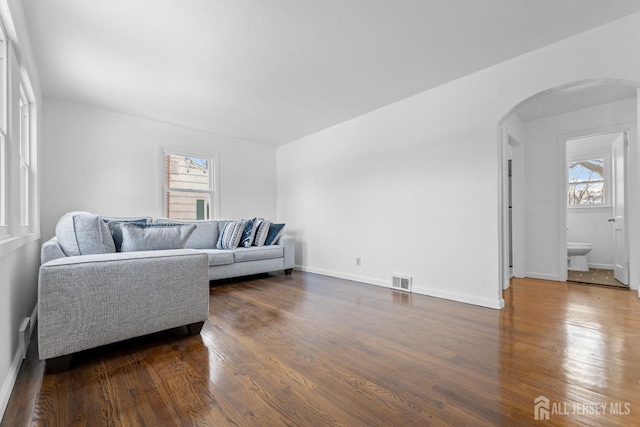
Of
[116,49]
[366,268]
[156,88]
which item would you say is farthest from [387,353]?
A: [156,88]

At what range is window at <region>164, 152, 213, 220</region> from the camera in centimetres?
441

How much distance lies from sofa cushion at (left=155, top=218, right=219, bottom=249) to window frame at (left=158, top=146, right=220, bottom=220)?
0.33 m

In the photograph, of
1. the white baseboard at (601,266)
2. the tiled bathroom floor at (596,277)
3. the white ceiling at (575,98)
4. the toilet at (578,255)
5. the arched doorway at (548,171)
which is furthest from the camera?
the white baseboard at (601,266)

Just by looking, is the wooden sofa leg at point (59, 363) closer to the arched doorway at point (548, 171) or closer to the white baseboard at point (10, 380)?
the white baseboard at point (10, 380)

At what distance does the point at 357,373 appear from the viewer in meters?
1.59

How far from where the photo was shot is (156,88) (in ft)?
10.5

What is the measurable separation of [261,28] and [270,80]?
847 mm

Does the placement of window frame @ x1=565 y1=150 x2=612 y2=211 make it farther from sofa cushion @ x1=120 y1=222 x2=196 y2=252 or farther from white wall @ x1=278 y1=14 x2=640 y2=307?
sofa cushion @ x1=120 y1=222 x2=196 y2=252

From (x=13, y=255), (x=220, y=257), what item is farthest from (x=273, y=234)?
(x=13, y=255)

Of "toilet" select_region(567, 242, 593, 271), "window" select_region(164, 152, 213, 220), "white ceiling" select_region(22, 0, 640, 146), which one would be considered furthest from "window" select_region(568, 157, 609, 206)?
"window" select_region(164, 152, 213, 220)

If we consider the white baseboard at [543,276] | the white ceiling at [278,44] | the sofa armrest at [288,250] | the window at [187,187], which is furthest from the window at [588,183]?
the window at [187,187]

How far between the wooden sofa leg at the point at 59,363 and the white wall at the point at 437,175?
3.06m

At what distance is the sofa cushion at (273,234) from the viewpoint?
180 inches

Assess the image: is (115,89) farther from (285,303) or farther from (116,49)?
(285,303)
